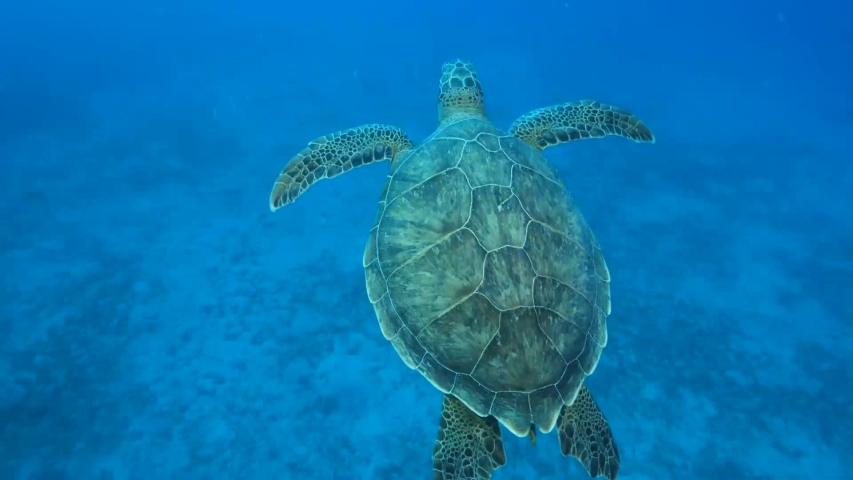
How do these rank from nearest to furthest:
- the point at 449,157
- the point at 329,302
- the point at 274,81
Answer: the point at 449,157, the point at 329,302, the point at 274,81

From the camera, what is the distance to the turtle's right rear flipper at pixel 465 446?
3.37m

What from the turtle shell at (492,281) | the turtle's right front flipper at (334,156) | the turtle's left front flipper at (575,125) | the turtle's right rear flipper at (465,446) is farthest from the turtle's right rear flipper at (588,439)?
the turtle's right front flipper at (334,156)

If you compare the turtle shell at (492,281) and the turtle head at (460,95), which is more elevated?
the turtle head at (460,95)

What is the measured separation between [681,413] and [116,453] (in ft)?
25.0

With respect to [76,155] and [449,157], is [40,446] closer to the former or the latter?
[449,157]

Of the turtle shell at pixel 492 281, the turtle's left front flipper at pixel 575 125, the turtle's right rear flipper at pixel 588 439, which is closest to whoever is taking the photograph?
the turtle shell at pixel 492 281

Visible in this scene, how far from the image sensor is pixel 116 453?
5.82 meters

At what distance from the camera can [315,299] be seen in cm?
778

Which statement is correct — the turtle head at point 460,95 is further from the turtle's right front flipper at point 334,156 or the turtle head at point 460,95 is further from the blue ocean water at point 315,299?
the blue ocean water at point 315,299

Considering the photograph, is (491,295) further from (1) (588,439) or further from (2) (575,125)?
(2) (575,125)

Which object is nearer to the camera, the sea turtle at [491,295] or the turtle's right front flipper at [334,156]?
the sea turtle at [491,295]

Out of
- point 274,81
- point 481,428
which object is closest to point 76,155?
point 274,81

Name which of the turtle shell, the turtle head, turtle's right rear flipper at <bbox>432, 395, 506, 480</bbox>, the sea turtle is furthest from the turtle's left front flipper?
turtle's right rear flipper at <bbox>432, 395, 506, 480</bbox>

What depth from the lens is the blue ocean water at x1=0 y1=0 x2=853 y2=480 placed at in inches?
235
